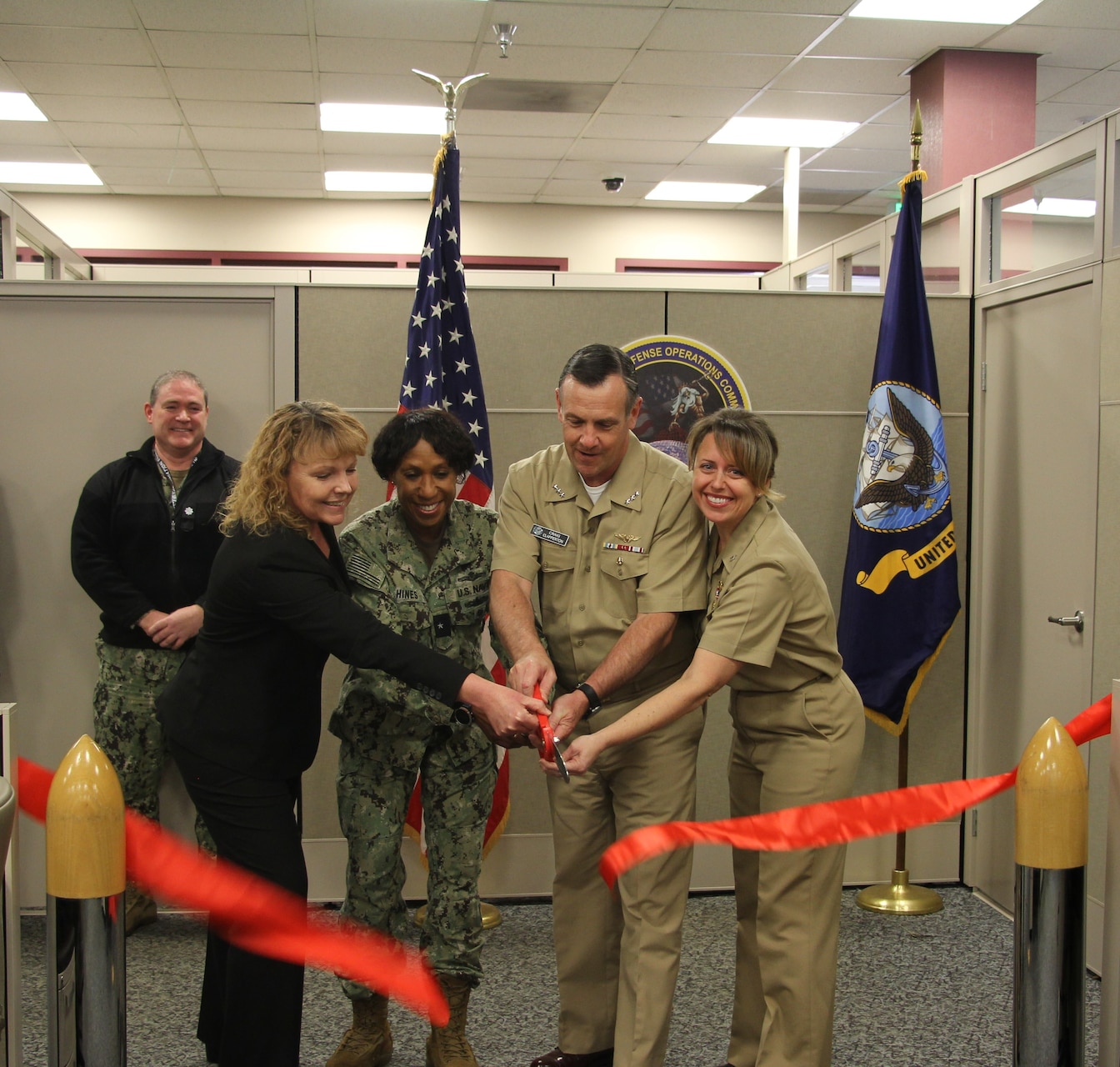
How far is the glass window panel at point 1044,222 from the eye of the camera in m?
3.31

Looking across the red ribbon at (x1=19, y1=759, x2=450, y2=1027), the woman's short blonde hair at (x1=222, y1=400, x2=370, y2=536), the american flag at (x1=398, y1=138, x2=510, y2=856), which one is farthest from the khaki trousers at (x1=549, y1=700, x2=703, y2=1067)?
the american flag at (x1=398, y1=138, x2=510, y2=856)

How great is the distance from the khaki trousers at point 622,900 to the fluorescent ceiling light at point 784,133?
6129mm

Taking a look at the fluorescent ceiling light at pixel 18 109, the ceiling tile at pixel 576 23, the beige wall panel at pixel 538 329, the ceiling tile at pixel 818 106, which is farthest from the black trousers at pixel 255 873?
the fluorescent ceiling light at pixel 18 109

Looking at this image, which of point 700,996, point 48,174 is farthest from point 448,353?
point 48,174

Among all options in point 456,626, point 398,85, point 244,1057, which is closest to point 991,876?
point 456,626

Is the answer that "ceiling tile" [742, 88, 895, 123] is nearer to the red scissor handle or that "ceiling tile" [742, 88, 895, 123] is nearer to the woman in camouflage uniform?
the woman in camouflage uniform

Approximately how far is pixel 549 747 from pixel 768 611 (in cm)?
53

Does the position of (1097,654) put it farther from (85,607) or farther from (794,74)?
(794,74)

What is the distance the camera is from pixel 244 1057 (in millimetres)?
2135

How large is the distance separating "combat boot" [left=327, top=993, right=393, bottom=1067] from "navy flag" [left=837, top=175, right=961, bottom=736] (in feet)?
6.17

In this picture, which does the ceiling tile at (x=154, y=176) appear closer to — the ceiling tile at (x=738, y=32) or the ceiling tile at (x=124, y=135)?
the ceiling tile at (x=124, y=135)

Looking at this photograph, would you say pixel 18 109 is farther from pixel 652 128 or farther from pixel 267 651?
pixel 267 651

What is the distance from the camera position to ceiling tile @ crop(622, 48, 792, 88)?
623 cm

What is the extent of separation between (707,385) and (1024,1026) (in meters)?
2.60
